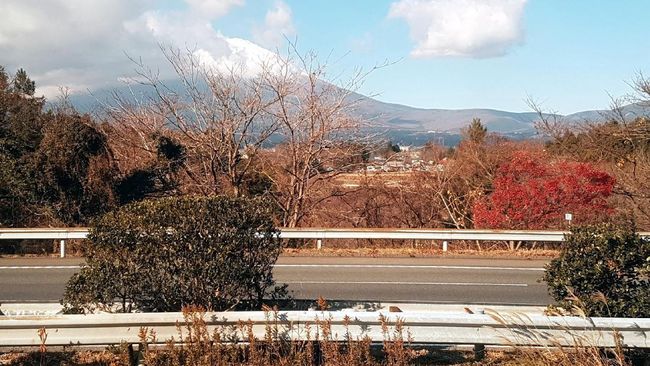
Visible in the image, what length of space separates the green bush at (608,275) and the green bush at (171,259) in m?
3.42

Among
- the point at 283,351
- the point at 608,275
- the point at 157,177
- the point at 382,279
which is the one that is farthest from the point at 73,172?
the point at 608,275

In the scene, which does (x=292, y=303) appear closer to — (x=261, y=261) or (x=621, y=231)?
(x=261, y=261)

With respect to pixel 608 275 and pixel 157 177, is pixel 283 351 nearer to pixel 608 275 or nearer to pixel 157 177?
pixel 608 275

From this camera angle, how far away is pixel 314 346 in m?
5.16

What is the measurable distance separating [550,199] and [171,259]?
14.8m

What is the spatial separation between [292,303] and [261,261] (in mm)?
1230

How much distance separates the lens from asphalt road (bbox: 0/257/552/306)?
32.3 feet

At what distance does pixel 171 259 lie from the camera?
589cm

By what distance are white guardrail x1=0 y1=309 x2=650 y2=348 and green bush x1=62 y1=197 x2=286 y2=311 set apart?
36.2 inches

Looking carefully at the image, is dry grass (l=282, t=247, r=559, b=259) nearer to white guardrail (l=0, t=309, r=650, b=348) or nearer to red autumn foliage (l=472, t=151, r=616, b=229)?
red autumn foliage (l=472, t=151, r=616, b=229)

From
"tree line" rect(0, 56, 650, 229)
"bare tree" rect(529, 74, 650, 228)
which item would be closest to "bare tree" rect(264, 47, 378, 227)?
"tree line" rect(0, 56, 650, 229)

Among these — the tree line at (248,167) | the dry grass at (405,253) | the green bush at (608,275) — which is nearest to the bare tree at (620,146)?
the tree line at (248,167)

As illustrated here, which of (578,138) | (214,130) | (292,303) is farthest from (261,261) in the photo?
(578,138)

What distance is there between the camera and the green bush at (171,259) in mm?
5883
